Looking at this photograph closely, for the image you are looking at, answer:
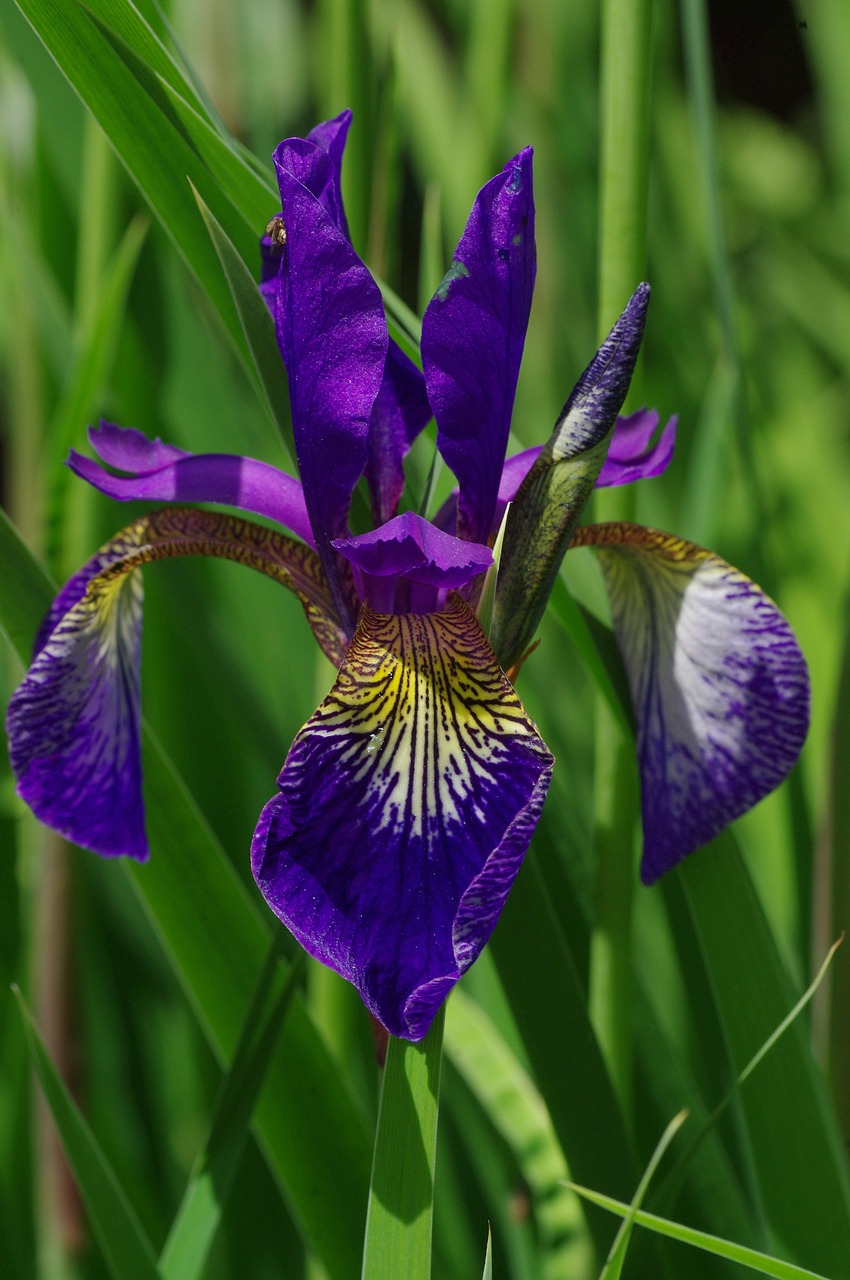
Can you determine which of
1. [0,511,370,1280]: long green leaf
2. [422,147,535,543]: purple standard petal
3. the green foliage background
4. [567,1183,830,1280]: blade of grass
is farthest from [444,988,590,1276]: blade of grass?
[422,147,535,543]: purple standard petal

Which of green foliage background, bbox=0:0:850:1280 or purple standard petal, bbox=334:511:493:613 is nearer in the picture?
purple standard petal, bbox=334:511:493:613

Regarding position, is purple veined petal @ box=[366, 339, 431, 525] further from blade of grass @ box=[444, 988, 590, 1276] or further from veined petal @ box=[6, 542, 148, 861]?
blade of grass @ box=[444, 988, 590, 1276]

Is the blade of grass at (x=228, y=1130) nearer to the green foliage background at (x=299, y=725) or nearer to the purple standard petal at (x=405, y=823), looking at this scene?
the green foliage background at (x=299, y=725)

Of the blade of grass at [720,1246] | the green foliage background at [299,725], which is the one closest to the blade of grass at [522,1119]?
the green foliage background at [299,725]

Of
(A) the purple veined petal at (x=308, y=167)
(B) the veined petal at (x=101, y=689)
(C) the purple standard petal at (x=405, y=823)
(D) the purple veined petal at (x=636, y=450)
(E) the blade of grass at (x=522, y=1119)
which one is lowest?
(E) the blade of grass at (x=522, y=1119)

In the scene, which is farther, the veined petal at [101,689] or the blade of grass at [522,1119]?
the blade of grass at [522,1119]

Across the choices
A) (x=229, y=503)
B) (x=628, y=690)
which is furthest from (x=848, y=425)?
(x=229, y=503)

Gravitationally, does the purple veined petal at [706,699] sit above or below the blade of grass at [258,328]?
below

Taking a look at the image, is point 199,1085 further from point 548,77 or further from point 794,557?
point 548,77
